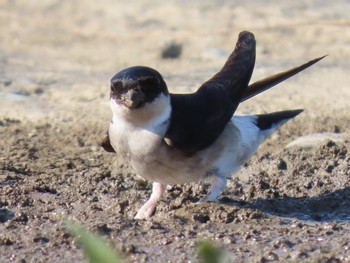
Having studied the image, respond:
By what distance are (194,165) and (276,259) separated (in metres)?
0.87

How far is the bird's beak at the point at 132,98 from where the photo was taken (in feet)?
16.0

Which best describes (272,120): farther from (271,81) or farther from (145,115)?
(145,115)

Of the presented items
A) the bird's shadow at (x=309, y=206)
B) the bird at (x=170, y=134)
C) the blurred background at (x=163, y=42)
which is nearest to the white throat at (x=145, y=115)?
the bird at (x=170, y=134)

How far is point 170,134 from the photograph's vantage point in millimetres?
4988

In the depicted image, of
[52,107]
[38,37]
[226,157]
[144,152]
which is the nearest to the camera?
[144,152]

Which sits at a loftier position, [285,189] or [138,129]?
[138,129]

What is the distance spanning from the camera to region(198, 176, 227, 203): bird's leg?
5113mm

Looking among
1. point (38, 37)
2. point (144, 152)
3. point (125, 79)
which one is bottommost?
point (38, 37)

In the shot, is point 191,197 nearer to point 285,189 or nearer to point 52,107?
point 285,189

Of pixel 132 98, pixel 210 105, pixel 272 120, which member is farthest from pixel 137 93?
pixel 272 120

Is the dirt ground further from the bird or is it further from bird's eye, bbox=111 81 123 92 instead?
bird's eye, bbox=111 81 123 92

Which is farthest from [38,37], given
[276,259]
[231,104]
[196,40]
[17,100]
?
[276,259]

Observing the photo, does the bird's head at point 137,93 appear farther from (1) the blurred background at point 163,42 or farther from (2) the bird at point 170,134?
(1) the blurred background at point 163,42

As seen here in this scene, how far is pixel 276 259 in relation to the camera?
4.34m
